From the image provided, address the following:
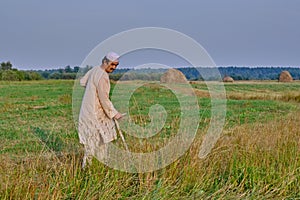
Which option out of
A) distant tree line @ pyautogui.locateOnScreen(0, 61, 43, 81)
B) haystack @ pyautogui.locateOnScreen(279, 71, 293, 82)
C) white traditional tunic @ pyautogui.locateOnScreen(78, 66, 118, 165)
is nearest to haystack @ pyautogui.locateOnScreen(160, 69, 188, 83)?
distant tree line @ pyautogui.locateOnScreen(0, 61, 43, 81)

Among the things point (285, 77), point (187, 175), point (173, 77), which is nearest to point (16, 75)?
point (173, 77)

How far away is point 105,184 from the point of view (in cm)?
389

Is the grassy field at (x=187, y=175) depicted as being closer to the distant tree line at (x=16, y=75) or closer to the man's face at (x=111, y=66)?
the man's face at (x=111, y=66)

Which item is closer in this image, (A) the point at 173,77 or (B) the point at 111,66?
(B) the point at 111,66

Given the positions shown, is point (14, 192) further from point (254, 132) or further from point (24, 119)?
point (24, 119)

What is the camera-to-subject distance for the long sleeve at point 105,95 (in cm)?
484

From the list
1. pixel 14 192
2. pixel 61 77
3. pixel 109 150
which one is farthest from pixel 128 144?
pixel 61 77

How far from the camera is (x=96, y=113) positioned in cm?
494

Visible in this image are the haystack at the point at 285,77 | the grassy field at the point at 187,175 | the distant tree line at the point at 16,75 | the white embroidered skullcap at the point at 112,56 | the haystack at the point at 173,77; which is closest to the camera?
the grassy field at the point at 187,175

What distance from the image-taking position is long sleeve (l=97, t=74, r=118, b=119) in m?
4.84

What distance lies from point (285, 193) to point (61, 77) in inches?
2644

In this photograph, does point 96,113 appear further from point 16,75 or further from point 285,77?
point 285,77

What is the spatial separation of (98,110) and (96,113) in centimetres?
5

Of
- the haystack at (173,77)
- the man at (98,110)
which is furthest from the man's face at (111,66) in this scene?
the haystack at (173,77)
